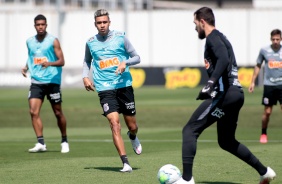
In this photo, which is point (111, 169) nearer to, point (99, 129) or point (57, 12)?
point (99, 129)

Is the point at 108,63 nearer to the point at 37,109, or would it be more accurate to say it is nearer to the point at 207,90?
the point at 207,90

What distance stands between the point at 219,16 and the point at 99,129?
107 feet

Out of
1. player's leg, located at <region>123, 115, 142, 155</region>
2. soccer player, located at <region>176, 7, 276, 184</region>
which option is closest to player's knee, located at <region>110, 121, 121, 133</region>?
player's leg, located at <region>123, 115, 142, 155</region>

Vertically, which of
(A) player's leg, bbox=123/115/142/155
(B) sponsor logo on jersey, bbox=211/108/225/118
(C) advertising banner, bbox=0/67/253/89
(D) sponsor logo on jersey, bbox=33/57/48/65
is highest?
(B) sponsor logo on jersey, bbox=211/108/225/118

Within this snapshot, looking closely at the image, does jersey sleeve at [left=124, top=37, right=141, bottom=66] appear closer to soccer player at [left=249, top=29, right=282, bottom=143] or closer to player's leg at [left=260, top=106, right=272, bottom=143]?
soccer player at [left=249, top=29, right=282, bottom=143]

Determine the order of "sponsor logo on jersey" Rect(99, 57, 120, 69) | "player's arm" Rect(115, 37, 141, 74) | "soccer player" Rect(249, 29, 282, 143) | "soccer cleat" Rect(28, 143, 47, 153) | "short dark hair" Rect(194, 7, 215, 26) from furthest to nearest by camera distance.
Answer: "soccer player" Rect(249, 29, 282, 143) < "soccer cleat" Rect(28, 143, 47, 153) < "sponsor logo on jersey" Rect(99, 57, 120, 69) < "player's arm" Rect(115, 37, 141, 74) < "short dark hair" Rect(194, 7, 215, 26)

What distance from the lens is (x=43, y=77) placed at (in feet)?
55.7

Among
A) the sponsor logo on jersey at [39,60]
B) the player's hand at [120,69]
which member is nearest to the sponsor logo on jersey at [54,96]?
the sponsor logo on jersey at [39,60]

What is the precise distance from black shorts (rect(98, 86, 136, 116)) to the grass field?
0.95 metres

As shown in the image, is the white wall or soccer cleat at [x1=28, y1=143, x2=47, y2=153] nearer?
soccer cleat at [x1=28, y1=143, x2=47, y2=153]

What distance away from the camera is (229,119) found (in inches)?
424

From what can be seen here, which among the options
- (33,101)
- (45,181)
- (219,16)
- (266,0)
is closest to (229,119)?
(45,181)

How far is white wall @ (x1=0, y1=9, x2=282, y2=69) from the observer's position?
55500 millimetres

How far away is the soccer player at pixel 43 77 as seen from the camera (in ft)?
55.3
